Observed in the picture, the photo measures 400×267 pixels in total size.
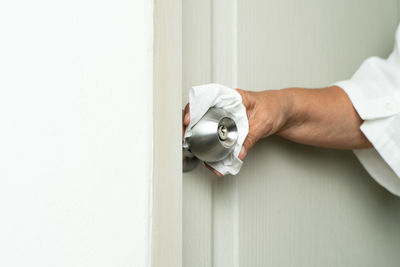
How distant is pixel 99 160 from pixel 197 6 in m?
0.25

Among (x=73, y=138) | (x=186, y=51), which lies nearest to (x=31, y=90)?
(x=73, y=138)

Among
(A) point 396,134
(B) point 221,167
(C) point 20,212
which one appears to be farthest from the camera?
(A) point 396,134

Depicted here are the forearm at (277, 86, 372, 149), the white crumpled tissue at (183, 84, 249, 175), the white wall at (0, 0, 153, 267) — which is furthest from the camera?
the forearm at (277, 86, 372, 149)

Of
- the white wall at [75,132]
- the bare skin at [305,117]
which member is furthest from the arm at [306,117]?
the white wall at [75,132]

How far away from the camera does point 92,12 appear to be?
29cm

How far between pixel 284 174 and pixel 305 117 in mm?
86

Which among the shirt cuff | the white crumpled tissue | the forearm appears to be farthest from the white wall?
the shirt cuff

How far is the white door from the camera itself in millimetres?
433

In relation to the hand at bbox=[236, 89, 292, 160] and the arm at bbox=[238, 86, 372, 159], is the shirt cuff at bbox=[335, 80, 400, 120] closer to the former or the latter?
the arm at bbox=[238, 86, 372, 159]

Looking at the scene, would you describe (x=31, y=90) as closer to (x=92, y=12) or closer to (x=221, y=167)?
(x=92, y=12)

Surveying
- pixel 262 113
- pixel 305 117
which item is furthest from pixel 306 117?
pixel 262 113

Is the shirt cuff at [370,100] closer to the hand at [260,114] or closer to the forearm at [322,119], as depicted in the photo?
the forearm at [322,119]

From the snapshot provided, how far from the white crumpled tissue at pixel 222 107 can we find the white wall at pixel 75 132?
0.24 ft

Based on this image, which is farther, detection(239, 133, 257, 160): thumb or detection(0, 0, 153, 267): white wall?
detection(239, 133, 257, 160): thumb
